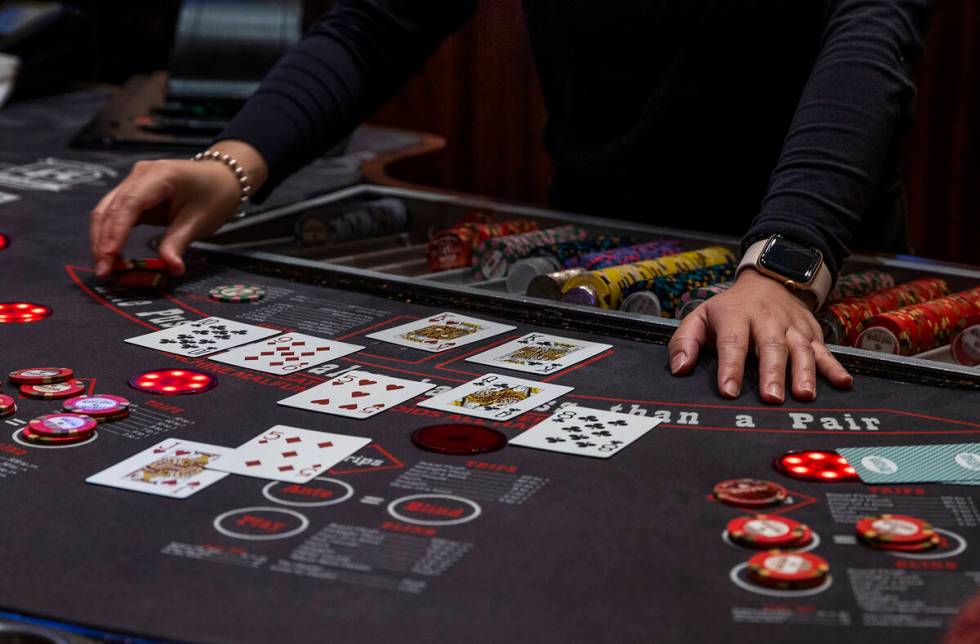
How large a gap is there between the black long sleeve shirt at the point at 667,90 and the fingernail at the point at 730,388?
0.41 m

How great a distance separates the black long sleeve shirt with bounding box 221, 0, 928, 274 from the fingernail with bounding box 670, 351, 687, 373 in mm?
358

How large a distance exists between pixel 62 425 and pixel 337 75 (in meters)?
1.30

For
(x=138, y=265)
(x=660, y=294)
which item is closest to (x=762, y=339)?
(x=660, y=294)

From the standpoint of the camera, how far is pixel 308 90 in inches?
96.4

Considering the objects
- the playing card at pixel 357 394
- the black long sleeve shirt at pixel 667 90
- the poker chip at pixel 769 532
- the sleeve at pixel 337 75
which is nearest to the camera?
the poker chip at pixel 769 532

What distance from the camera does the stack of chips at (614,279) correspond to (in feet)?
6.29

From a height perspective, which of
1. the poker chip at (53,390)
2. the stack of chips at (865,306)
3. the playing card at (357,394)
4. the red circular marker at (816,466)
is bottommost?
the poker chip at (53,390)

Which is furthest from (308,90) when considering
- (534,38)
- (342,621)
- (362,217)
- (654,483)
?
(342,621)

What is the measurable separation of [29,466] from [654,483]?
661 millimetres

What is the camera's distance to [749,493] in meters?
1.21

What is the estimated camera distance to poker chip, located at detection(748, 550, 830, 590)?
1.03 metres

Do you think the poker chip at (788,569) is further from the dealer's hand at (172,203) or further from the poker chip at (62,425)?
the dealer's hand at (172,203)

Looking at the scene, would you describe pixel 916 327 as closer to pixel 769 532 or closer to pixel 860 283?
pixel 860 283

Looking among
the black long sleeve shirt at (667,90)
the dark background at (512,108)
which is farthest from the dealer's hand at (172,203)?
the dark background at (512,108)
